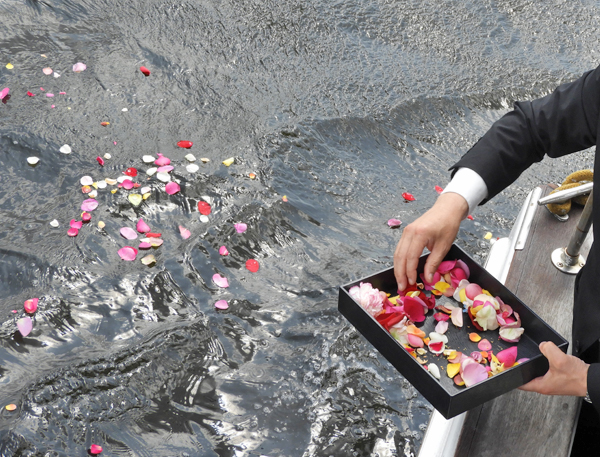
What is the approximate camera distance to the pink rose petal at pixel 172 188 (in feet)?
7.34

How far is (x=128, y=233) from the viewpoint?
6.80 ft

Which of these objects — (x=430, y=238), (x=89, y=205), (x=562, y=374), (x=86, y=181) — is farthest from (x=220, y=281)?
(x=562, y=374)

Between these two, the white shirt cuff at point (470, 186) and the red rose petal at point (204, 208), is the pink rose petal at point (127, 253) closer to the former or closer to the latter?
the red rose petal at point (204, 208)

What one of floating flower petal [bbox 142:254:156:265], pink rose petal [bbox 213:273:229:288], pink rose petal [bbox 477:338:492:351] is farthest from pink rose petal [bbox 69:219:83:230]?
pink rose petal [bbox 477:338:492:351]

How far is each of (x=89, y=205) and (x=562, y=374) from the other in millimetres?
1737

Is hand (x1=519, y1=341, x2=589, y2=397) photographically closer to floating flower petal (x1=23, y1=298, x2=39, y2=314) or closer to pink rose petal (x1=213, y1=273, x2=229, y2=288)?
pink rose petal (x1=213, y1=273, x2=229, y2=288)

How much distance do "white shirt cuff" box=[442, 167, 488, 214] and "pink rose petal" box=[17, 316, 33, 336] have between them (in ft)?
4.39

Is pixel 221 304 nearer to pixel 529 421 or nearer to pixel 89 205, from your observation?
pixel 89 205

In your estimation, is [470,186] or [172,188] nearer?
[470,186]

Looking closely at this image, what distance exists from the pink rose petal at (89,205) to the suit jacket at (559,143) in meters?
1.43

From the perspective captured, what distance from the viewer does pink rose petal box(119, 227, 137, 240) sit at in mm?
2062

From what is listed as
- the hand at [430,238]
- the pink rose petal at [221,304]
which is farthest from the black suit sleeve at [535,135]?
the pink rose petal at [221,304]

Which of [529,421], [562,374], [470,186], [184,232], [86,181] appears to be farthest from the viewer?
[86,181]

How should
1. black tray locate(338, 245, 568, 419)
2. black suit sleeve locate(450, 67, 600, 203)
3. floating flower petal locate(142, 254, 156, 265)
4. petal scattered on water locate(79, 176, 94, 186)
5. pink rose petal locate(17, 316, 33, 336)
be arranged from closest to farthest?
black tray locate(338, 245, 568, 419)
black suit sleeve locate(450, 67, 600, 203)
pink rose petal locate(17, 316, 33, 336)
floating flower petal locate(142, 254, 156, 265)
petal scattered on water locate(79, 176, 94, 186)
